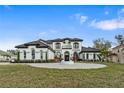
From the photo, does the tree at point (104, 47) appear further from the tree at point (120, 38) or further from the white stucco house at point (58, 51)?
the tree at point (120, 38)

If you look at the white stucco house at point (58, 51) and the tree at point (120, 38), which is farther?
the tree at point (120, 38)

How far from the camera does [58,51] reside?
16.5m

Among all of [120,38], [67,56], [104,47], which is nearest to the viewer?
[104,47]

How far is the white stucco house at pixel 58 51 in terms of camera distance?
563 inches

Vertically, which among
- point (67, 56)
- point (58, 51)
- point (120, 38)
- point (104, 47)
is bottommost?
point (67, 56)

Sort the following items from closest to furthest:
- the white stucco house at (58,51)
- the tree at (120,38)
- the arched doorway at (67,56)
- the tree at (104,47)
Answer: the tree at (104,47) → the white stucco house at (58,51) → the tree at (120,38) → the arched doorway at (67,56)

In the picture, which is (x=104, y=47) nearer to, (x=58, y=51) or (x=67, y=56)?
(x=67, y=56)

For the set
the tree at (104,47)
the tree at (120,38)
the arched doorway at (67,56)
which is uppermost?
the tree at (120,38)

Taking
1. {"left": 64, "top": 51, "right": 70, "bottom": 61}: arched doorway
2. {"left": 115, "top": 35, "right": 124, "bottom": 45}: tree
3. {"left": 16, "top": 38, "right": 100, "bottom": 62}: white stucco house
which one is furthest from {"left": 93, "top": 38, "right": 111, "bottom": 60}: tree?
{"left": 64, "top": 51, "right": 70, "bottom": 61}: arched doorway

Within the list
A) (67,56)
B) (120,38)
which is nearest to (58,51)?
(67,56)

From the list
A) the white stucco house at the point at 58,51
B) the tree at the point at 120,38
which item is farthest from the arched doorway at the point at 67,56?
the tree at the point at 120,38

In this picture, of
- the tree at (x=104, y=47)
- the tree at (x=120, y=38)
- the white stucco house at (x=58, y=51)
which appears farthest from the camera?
the tree at (x=120, y=38)
